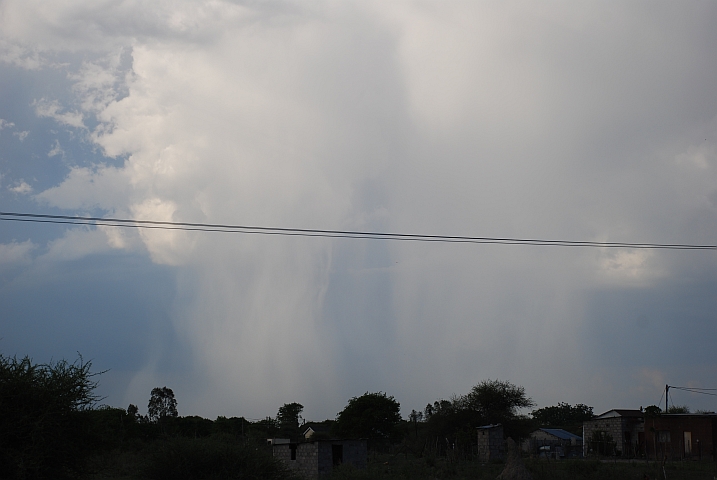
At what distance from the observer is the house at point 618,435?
49844 mm

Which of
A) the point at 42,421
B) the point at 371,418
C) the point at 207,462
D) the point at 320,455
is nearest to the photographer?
the point at 42,421

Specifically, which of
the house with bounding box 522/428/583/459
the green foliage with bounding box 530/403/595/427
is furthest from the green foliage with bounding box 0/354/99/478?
Result: the green foliage with bounding box 530/403/595/427

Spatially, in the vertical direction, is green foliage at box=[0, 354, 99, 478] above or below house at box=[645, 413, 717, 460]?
above

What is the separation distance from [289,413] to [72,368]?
279 ft

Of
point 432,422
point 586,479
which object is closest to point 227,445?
point 586,479

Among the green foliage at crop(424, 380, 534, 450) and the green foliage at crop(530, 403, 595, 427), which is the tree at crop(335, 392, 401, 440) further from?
the green foliage at crop(530, 403, 595, 427)

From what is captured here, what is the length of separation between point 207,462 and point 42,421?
836 centimetres

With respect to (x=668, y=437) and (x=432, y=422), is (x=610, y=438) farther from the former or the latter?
(x=432, y=422)

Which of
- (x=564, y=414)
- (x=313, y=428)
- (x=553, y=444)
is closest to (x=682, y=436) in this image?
(x=553, y=444)

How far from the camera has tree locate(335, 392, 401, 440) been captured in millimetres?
71250

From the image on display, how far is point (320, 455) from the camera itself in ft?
110

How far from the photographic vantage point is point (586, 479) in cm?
2969

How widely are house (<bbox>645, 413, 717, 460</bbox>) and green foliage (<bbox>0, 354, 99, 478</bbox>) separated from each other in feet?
129

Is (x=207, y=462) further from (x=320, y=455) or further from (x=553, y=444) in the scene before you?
(x=553, y=444)
